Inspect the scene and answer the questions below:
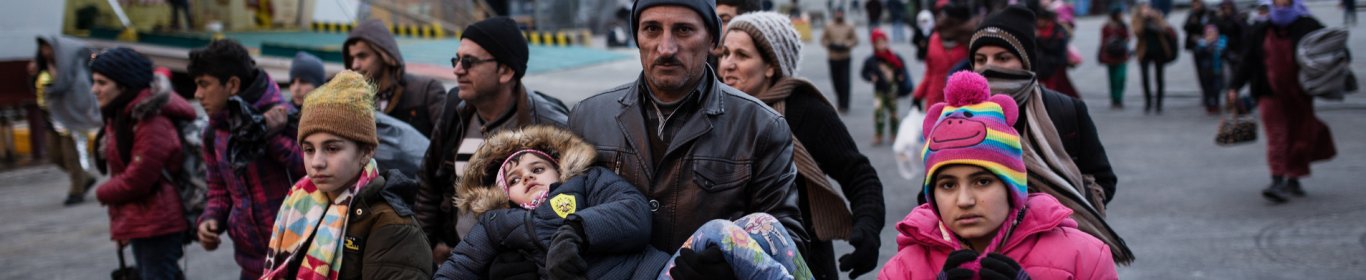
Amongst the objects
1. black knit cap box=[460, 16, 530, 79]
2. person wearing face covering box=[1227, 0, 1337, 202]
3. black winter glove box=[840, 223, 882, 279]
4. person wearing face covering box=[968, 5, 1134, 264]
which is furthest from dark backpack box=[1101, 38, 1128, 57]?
black winter glove box=[840, 223, 882, 279]

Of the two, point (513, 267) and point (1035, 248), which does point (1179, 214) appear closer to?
point (1035, 248)

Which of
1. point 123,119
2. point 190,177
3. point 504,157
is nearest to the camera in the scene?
point 504,157

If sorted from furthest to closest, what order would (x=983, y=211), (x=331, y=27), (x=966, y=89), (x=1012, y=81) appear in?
(x=331, y=27) < (x=1012, y=81) < (x=966, y=89) < (x=983, y=211)

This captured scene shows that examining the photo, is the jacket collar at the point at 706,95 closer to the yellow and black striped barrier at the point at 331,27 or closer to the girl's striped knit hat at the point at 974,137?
the girl's striped knit hat at the point at 974,137

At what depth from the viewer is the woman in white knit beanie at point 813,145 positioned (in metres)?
4.34

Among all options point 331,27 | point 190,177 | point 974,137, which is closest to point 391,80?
point 190,177

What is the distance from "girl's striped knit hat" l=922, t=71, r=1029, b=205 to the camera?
323cm

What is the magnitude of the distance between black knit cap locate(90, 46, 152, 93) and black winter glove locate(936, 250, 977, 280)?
4887 mm

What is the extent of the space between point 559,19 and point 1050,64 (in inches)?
936

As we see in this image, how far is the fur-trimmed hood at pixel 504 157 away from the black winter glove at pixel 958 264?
3.27ft

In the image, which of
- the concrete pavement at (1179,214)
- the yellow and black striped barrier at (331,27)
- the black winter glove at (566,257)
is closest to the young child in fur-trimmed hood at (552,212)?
the black winter glove at (566,257)

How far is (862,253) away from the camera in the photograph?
3906 millimetres

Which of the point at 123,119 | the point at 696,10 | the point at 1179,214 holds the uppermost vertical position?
the point at 696,10

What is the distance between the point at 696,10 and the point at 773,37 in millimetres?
1372
